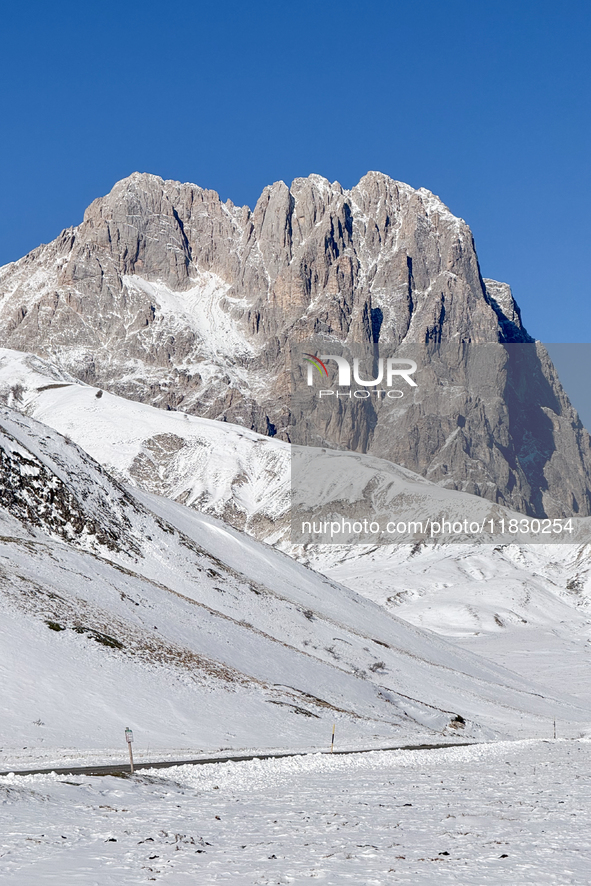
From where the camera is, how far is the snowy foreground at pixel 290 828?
1557 cm

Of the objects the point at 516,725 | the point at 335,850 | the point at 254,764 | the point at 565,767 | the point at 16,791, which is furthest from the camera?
the point at 516,725

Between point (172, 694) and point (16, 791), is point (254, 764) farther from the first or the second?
point (172, 694)

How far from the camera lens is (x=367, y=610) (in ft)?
355

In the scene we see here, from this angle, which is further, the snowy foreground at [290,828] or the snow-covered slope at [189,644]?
the snow-covered slope at [189,644]

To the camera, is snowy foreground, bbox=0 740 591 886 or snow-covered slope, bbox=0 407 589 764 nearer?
snowy foreground, bbox=0 740 591 886

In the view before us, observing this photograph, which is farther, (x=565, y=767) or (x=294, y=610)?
(x=294, y=610)

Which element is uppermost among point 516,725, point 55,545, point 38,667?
point 55,545

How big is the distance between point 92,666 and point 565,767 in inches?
1047

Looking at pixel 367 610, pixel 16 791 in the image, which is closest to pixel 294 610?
pixel 367 610

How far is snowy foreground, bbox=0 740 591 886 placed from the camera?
1557cm

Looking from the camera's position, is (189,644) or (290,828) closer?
(290,828)

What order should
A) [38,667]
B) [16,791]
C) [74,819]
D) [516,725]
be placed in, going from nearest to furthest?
[74,819] → [16,791] → [38,667] → [516,725]

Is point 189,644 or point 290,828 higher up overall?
point 189,644

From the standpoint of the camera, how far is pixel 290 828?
63.2 feet
